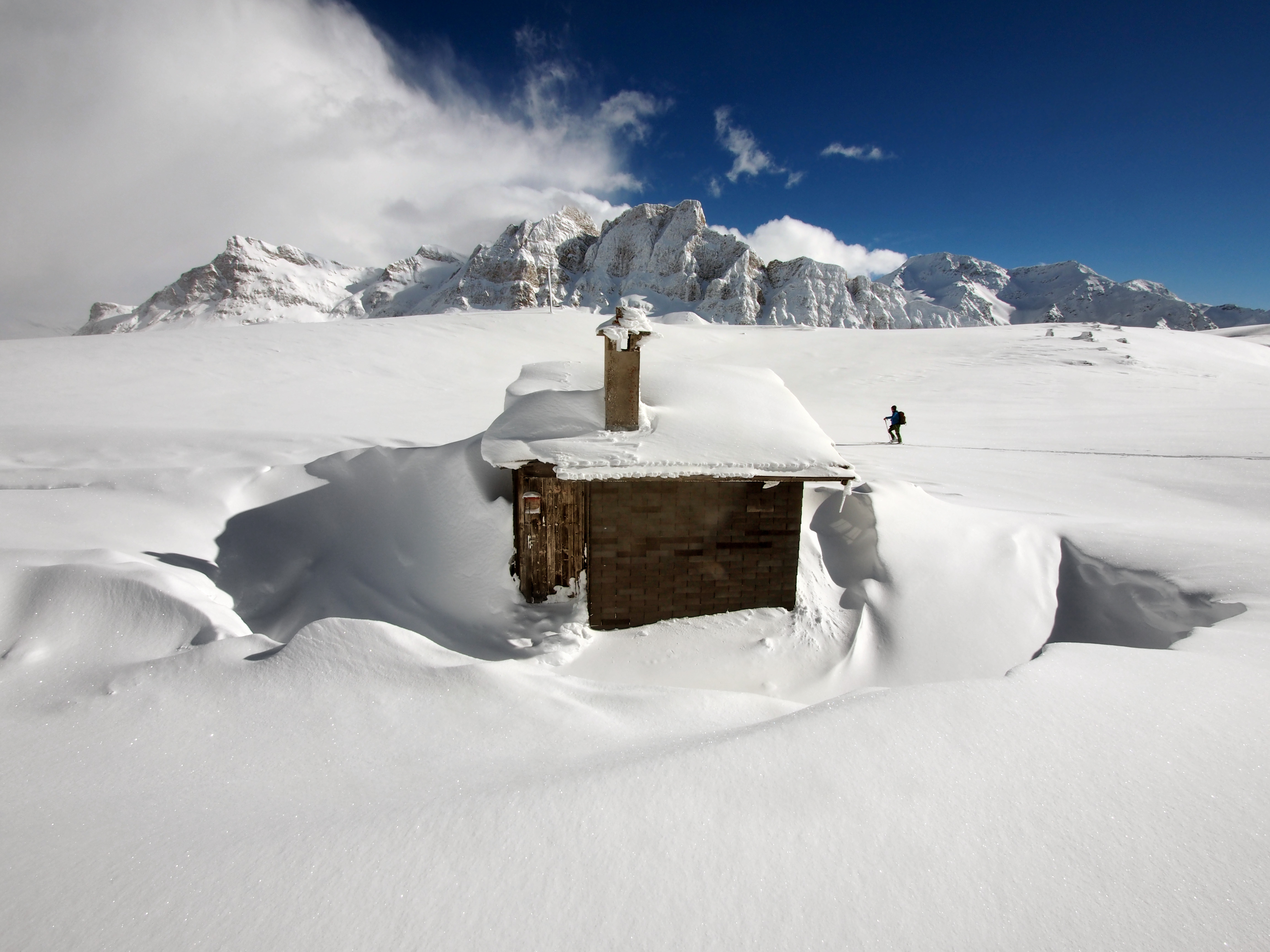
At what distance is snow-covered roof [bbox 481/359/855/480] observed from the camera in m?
4.69

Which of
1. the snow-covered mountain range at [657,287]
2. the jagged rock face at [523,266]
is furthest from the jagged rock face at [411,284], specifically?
the jagged rock face at [523,266]

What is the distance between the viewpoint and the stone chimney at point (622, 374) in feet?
16.6

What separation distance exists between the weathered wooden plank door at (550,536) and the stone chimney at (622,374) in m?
0.85

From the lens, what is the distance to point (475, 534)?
600 cm

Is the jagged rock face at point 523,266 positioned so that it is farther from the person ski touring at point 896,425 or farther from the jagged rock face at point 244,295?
the person ski touring at point 896,425

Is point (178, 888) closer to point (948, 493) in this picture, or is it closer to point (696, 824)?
point (696, 824)

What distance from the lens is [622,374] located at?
5.08m

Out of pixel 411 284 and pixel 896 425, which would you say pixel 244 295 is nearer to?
pixel 411 284

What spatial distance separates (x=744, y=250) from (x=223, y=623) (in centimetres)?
11572

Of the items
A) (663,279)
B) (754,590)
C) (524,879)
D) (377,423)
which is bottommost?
(754,590)

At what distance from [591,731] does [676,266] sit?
390 ft

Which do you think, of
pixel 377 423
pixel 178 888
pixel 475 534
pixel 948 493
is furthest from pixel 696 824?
pixel 377 423

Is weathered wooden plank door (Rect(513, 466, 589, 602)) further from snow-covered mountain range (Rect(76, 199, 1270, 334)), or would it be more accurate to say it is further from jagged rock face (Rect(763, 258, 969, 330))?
jagged rock face (Rect(763, 258, 969, 330))

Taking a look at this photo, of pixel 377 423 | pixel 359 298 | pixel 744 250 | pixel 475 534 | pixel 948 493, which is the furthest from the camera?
pixel 359 298
